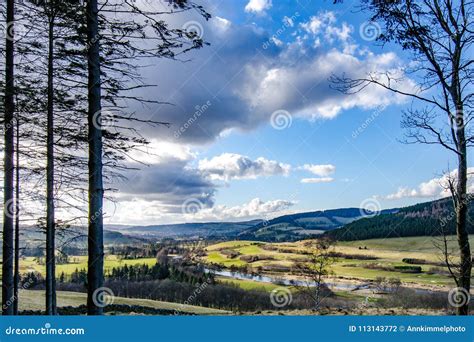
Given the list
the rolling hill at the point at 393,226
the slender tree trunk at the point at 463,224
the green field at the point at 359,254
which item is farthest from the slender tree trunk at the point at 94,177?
the rolling hill at the point at 393,226

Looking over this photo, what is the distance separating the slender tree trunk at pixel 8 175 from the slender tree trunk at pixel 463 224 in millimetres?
11056

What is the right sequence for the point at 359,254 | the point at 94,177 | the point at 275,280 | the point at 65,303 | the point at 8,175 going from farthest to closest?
the point at 359,254, the point at 275,280, the point at 65,303, the point at 8,175, the point at 94,177

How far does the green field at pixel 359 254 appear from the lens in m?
86.2

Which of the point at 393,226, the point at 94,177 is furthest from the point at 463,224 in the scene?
the point at 393,226

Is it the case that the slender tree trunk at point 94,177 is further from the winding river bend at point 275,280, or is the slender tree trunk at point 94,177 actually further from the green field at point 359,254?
the green field at point 359,254

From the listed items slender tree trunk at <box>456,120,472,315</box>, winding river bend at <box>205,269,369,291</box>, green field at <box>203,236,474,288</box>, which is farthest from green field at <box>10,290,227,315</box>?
green field at <box>203,236,474,288</box>

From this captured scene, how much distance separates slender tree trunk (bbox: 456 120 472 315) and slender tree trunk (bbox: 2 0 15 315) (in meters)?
11.1

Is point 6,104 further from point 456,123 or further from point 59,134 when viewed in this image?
point 456,123

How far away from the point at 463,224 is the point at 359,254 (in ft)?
358

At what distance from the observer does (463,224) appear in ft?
27.1

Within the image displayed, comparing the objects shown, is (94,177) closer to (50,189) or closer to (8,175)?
(8,175)

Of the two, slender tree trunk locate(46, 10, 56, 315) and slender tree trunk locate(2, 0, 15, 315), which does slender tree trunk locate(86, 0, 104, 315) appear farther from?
slender tree trunk locate(46, 10, 56, 315)

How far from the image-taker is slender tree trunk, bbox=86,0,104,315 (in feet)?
22.0

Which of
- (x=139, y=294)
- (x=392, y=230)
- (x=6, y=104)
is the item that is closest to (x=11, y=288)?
(x=6, y=104)
